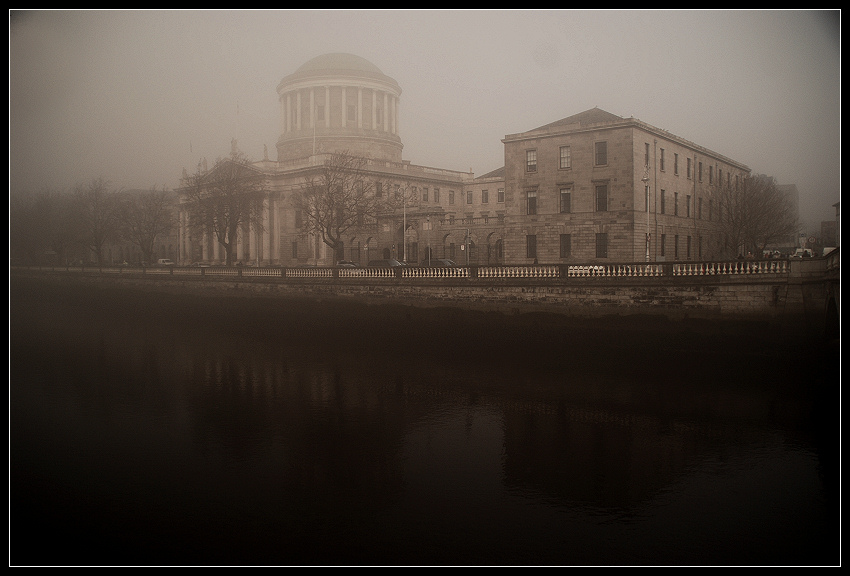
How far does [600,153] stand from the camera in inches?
1687

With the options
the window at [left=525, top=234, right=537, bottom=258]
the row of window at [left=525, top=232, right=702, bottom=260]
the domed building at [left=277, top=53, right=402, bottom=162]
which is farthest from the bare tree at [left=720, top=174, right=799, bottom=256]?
the domed building at [left=277, top=53, right=402, bottom=162]

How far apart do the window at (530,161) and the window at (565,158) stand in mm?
1973

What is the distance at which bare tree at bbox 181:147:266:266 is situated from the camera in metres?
52.8

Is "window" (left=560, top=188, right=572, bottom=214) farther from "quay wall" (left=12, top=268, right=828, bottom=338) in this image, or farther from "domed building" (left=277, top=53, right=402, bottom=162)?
"domed building" (left=277, top=53, right=402, bottom=162)

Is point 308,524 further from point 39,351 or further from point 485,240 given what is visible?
point 485,240

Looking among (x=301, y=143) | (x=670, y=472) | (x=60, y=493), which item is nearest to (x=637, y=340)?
(x=670, y=472)

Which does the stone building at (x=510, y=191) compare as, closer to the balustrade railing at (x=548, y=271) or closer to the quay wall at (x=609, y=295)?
the balustrade railing at (x=548, y=271)

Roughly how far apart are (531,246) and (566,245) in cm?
264

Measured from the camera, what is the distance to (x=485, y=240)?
52.5 meters

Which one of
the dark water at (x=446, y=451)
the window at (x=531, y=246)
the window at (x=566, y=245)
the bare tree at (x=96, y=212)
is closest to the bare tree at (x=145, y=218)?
the bare tree at (x=96, y=212)

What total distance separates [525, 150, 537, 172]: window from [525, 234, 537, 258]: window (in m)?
4.59

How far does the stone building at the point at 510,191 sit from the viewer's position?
140ft

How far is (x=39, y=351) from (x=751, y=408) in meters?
29.5

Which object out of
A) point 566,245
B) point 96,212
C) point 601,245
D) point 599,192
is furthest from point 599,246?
point 96,212
